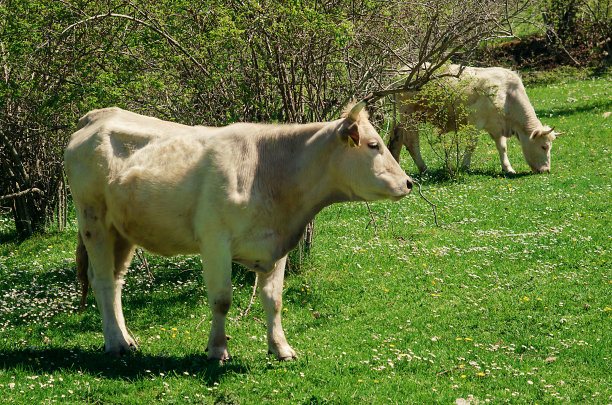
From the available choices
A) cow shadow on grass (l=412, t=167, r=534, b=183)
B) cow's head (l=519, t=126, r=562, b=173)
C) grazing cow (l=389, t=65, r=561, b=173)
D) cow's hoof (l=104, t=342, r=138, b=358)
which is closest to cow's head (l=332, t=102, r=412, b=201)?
cow's hoof (l=104, t=342, r=138, b=358)

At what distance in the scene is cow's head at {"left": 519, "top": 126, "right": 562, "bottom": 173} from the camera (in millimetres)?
19922

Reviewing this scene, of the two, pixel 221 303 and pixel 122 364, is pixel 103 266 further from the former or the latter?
pixel 221 303

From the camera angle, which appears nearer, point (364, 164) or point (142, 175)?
point (364, 164)

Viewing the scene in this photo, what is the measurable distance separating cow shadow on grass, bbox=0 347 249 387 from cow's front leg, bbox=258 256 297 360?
0.48 m

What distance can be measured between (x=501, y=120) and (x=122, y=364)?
1575cm

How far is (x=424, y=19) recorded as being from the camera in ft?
47.6

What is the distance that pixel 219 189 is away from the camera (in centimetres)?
770

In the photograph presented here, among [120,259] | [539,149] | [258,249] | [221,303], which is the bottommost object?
[221,303]

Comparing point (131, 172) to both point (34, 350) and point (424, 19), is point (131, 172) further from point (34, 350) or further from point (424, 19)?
point (424, 19)

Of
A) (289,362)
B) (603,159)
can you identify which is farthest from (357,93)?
(603,159)

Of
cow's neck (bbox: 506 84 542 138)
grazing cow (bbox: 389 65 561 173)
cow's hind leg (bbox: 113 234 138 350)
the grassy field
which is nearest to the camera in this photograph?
the grassy field

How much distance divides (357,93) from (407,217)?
5.00 meters

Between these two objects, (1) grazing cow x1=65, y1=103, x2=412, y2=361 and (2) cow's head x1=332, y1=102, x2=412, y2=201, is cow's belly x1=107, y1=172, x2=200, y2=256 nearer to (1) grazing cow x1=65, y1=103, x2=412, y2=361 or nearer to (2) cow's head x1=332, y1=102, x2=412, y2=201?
(1) grazing cow x1=65, y1=103, x2=412, y2=361

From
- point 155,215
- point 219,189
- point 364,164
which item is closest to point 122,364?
point 155,215
